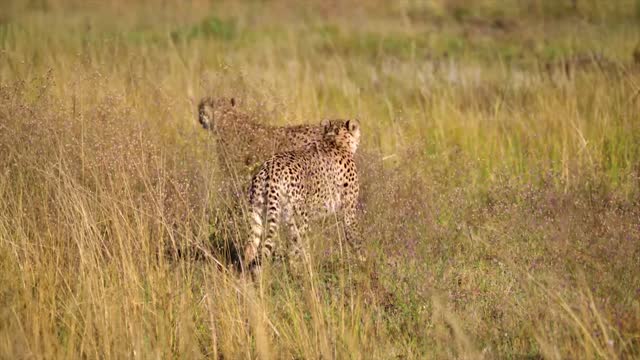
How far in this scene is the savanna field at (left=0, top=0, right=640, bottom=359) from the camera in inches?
148

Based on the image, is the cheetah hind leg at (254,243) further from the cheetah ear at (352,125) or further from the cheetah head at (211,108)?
the cheetah head at (211,108)

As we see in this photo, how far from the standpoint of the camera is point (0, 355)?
11.4ft

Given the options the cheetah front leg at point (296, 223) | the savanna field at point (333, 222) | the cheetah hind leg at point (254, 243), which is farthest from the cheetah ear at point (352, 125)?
the cheetah hind leg at point (254, 243)

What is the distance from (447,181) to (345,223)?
→ 4.26 feet

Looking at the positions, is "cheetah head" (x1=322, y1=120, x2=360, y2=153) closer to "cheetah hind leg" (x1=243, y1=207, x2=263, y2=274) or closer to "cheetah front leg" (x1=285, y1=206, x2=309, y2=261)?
"cheetah front leg" (x1=285, y1=206, x2=309, y2=261)

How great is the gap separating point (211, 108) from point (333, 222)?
1.45 meters

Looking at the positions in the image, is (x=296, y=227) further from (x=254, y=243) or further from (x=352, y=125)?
(x=352, y=125)

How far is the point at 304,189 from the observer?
5.25 meters

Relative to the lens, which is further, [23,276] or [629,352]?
[23,276]

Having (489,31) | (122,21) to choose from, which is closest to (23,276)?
(122,21)

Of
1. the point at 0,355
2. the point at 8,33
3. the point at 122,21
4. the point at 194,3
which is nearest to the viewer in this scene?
the point at 0,355

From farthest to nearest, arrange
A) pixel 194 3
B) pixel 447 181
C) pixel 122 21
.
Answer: pixel 194 3 < pixel 122 21 < pixel 447 181

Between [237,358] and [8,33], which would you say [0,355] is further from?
[8,33]

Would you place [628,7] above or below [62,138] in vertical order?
below
